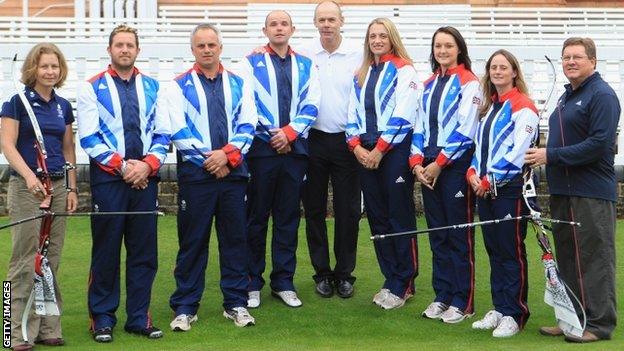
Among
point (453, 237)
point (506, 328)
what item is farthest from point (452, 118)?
point (506, 328)

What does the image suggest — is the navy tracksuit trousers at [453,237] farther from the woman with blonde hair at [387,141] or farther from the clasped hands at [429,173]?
the woman with blonde hair at [387,141]

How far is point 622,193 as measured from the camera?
12.4 m

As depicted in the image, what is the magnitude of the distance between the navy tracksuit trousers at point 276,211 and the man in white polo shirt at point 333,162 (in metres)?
0.23

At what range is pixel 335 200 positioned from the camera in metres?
9.08

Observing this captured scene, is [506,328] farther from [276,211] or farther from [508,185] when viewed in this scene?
[276,211]

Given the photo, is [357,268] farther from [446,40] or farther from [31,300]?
[31,300]

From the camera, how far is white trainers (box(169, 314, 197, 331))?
8148 millimetres

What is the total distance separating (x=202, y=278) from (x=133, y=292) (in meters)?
0.49

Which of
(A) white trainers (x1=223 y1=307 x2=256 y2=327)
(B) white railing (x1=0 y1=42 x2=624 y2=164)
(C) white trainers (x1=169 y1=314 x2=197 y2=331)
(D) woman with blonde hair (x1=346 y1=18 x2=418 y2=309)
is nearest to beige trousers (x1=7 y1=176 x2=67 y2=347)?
(C) white trainers (x1=169 y1=314 x2=197 y2=331)

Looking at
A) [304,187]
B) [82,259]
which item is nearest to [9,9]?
[82,259]

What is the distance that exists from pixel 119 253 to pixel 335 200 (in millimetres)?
1725

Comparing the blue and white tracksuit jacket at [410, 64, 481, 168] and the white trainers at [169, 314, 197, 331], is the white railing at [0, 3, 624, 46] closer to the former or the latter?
the blue and white tracksuit jacket at [410, 64, 481, 168]

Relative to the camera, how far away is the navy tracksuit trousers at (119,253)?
26.0 ft

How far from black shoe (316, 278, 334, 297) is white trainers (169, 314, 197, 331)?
43.4 inches
